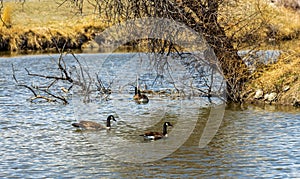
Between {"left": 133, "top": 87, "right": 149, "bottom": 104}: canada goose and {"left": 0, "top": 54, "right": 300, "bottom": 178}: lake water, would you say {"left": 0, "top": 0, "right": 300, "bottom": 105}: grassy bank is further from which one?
{"left": 133, "top": 87, "right": 149, "bottom": 104}: canada goose

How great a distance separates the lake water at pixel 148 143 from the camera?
9758mm

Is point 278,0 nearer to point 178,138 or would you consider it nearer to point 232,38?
point 232,38

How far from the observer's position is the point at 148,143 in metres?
11.8

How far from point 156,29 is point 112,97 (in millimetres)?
4445

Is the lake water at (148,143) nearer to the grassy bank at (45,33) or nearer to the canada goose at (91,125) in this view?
the canada goose at (91,125)

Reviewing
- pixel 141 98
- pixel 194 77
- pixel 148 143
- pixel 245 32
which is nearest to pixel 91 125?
pixel 148 143

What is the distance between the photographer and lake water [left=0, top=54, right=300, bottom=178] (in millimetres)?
9758

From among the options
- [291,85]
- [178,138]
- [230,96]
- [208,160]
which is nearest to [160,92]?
[230,96]

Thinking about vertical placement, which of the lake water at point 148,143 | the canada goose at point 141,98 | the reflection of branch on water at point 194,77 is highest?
the reflection of branch on water at point 194,77

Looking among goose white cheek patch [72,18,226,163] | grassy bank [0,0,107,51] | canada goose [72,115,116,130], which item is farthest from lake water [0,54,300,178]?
grassy bank [0,0,107,51]

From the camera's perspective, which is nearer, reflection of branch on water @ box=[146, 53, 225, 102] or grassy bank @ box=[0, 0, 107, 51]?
reflection of branch on water @ box=[146, 53, 225, 102]

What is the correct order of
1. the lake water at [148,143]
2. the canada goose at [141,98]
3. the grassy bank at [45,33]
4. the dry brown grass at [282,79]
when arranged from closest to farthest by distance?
the lake water at [148,143] → the dry brown grass at [282,79] → the canada goose at [141,98] → the grassy bank at [45,33]

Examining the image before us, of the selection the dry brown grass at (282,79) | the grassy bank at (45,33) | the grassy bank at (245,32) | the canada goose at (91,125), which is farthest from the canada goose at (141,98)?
the grassy bank at (45,33)

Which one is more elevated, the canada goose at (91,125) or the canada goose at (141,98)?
the canada goose at (141,98)
